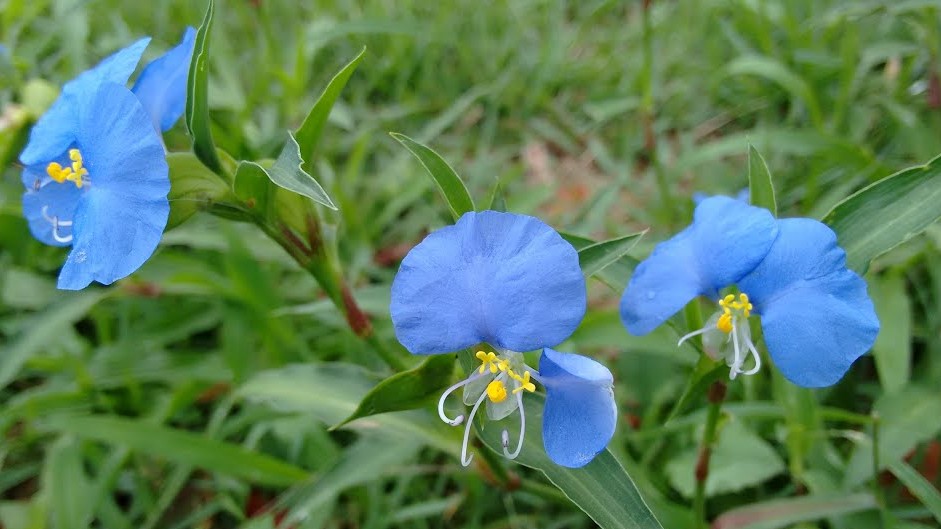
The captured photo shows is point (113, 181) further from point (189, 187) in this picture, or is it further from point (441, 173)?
point (441, 173)

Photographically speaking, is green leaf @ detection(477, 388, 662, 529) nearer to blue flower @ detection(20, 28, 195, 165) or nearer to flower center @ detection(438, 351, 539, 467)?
flower center @ detection(438, 351, 539, 467)

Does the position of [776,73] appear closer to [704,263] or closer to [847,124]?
[847,124]

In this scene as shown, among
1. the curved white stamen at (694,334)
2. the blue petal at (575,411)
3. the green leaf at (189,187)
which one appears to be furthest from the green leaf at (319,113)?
the curved white stamen at (694,334)

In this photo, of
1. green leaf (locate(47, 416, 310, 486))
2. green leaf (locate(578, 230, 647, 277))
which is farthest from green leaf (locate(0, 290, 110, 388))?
green leaf (locate(578, 230, 647, 277))

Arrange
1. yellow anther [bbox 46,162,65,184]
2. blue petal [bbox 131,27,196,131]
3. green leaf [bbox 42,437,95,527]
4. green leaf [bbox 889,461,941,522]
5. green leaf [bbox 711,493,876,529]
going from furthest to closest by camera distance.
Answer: green leaf [bbox 42,437,95,527] → green leaf [bbox 711,493,876,529] → green leaf [bbox 889,461,941,522] → blue petal [bbox 131,27,196,131] → yellow anther [bbox 46,162,65,184]

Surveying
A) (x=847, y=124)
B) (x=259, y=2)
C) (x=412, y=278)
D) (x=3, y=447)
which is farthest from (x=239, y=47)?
(x=412, y=278)
